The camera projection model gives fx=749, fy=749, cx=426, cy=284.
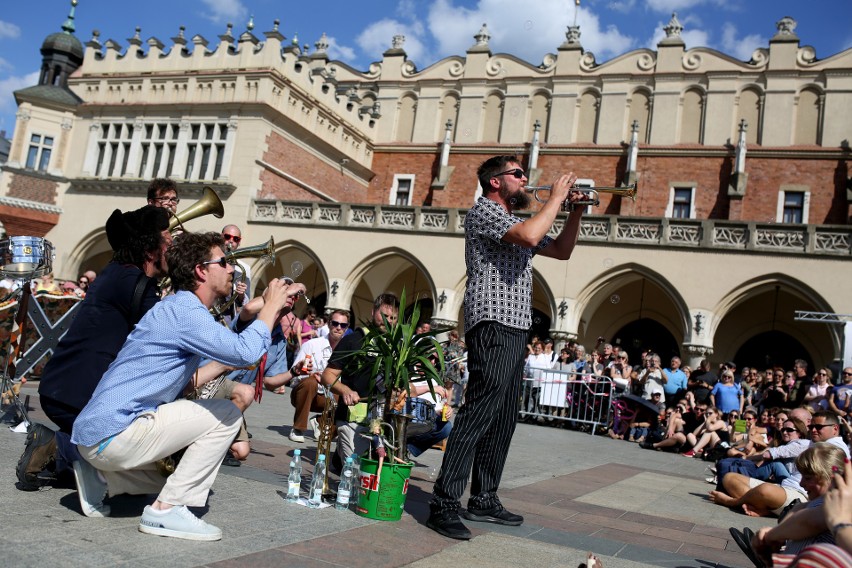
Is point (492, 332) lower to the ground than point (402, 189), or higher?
lower

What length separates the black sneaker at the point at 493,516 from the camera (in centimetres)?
427

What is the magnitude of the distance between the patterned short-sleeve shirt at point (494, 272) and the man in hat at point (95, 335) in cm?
171

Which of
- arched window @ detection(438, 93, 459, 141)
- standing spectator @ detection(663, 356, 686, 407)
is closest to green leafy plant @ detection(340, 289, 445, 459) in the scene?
standing spectator @ detection(663, 356, 686, 407)

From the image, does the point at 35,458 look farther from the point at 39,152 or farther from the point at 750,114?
the point at 39,152

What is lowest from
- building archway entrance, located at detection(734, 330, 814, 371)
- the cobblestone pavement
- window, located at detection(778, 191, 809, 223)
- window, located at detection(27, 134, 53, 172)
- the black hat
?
the cobblestone pavement

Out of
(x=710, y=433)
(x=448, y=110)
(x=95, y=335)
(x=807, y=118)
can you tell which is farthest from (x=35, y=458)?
(x=448, y=110)

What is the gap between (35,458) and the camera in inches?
145

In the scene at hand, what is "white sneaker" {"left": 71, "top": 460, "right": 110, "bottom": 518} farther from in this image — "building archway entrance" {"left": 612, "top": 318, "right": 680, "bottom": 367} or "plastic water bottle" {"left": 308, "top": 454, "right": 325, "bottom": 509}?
"building archway entrance" {"left": 612, "top": 318, "right": 680, "bottom": 367}

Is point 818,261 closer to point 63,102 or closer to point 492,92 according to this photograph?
point 492,92

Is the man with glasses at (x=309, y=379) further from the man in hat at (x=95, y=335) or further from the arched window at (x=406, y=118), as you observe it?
the arched window at (x=406, y=118)

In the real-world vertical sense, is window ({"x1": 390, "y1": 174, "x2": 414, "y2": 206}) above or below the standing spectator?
above

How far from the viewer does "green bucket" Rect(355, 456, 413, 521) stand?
4023 mm

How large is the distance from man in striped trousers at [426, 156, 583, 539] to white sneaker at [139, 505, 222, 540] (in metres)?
1.26

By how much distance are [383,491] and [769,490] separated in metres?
3.82
